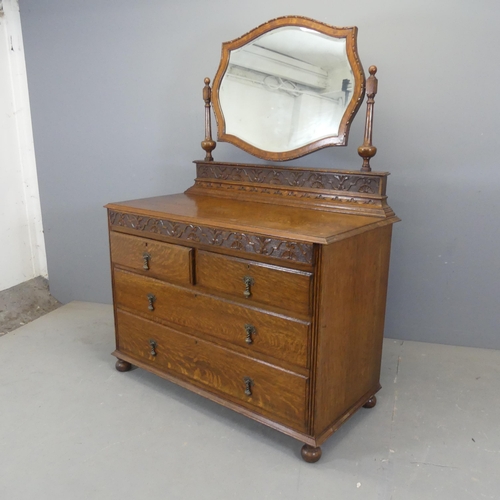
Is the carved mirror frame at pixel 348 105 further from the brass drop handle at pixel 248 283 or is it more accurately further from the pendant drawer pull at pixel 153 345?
the pendant drawer pull at pixel 153 345

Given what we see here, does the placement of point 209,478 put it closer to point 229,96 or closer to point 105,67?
point 229,96

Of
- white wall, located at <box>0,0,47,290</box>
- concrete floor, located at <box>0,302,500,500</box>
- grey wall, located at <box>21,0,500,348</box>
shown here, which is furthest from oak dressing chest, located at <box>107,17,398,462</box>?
white wall, located at <box>0,0,47,290</box>

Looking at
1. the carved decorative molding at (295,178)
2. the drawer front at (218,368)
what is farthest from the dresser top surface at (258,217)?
the drawer front at (218,368)

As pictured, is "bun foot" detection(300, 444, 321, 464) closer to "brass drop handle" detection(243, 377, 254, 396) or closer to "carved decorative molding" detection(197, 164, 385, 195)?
"brass drop handle" detection(243, 377, 254, 396)

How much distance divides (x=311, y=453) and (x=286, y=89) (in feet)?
5.18

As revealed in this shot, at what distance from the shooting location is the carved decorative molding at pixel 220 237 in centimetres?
170

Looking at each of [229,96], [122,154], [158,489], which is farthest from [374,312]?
[122,154]

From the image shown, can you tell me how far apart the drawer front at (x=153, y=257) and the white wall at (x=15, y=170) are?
4.23 feet

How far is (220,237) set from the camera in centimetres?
189

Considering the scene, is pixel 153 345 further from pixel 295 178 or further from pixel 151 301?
pixel 295 178

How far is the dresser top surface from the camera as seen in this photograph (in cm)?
172

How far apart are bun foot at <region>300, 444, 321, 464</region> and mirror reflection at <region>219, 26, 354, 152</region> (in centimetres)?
129

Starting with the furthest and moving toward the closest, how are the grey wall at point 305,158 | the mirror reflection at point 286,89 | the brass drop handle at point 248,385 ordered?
the grey wall at point 305,158
the mirror reflection at point 286,89
the brass drop handle at point 248,385

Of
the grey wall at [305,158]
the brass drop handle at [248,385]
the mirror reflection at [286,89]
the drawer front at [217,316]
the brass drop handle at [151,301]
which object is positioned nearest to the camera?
the drawer front at [217,316]
